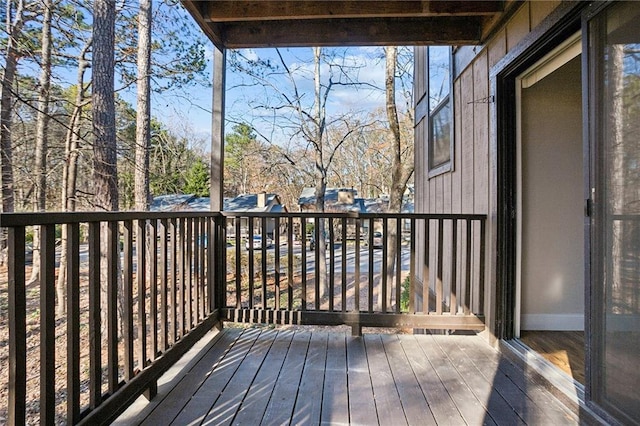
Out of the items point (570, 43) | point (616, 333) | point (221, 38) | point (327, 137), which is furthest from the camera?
point (327, 137)

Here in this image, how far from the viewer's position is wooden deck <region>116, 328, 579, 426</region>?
1.68 m

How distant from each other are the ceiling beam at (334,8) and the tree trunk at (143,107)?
15.1 ft

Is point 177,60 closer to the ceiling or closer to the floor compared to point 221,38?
closer to the ceiling

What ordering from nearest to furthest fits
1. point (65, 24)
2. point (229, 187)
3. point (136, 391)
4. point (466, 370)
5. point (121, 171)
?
1. point (136, 391)
2. point (466, 370)
3. point (65, 24)
4. point (121, 171)
5. point (229, 187)

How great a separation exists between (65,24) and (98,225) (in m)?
6.16

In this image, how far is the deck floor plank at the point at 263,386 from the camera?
1683 mm

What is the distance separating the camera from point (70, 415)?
1.31m

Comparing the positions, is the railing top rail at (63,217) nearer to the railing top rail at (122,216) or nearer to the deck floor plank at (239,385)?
the railing top rail at (122,216)

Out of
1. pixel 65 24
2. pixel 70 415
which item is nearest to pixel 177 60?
pixel 65 24

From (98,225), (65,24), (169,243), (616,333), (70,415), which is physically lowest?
(70,415)

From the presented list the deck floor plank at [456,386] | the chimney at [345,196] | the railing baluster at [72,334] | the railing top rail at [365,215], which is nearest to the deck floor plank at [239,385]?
the railing baluster at [72,334]

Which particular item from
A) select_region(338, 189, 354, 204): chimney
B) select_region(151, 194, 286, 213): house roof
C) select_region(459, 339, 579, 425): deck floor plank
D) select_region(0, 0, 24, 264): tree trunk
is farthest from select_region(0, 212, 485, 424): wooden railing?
select_region(338, 189, 354, 204): chimney

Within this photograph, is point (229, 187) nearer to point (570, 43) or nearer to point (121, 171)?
point (121, 171)

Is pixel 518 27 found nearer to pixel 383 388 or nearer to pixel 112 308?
pixel 383 388
